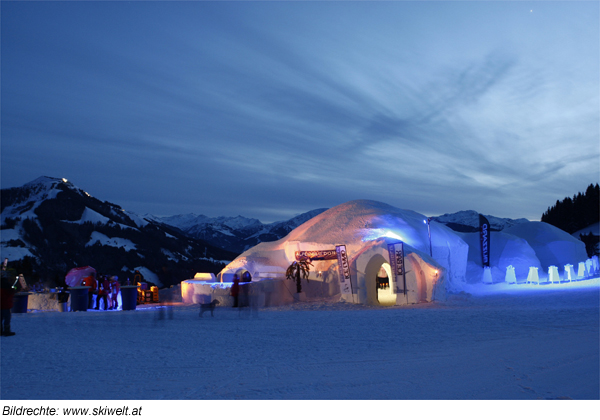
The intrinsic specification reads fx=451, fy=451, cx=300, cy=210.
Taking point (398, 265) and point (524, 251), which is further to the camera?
point (524, 251)

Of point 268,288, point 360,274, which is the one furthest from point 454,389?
point 268,288

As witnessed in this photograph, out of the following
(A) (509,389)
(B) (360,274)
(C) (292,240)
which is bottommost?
(A) (509,389)

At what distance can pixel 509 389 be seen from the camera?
589 cm

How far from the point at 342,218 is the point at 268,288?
7.73 metres

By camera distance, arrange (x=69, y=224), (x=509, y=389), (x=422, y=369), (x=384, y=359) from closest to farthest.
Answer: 1. (x=509, y=389)
2. (x=422, y=369)
3. (x=384, y=359)
4. (x=69, y=224)

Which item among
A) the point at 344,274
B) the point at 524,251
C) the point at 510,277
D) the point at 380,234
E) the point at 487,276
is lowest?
the point at 510,277

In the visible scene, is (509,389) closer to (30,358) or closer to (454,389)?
(454,389)

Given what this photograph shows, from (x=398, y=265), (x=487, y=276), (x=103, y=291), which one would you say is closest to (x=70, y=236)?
(x=103, y=291)

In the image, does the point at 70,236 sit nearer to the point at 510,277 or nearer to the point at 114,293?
the point at 114,293

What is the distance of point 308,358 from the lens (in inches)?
316

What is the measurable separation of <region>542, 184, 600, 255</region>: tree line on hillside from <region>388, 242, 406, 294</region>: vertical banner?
63.9 meters

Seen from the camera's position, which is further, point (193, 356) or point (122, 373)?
point (193, 356)

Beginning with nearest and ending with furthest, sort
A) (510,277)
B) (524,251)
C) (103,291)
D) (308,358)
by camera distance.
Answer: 1. (308,358)
2. (103,291)
3. (510,277)
4. (524,251)

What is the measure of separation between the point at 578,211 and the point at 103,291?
76488 mm
